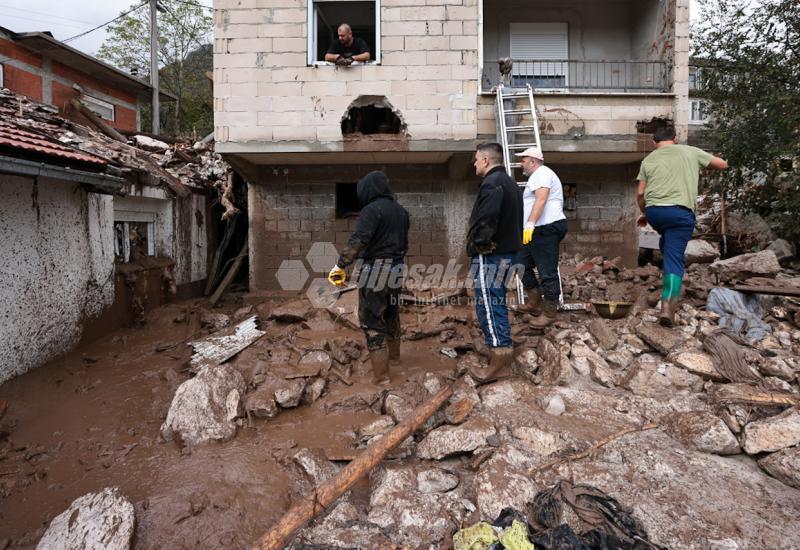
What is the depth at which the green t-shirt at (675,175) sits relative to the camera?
156 inches

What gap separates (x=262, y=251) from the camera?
823cm

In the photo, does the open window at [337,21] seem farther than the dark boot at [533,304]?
Yes

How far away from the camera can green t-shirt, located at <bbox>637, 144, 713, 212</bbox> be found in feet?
13.0

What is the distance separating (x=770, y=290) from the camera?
4246mm

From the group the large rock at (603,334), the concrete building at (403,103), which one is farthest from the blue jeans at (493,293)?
the concrete building at (403,103)

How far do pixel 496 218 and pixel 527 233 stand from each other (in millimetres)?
740

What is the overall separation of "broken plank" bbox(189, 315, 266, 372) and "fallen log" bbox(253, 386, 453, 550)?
2868 millimetres

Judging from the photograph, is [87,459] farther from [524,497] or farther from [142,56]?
[142,56]

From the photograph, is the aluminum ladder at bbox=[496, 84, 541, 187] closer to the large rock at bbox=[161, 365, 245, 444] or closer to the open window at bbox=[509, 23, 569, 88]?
the open window at bbox=[509, 23, 569, 88]

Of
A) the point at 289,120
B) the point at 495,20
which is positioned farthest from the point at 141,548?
the point at 495,20

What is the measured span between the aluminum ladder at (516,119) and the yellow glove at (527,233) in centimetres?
262

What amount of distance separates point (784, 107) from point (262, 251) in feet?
29.5

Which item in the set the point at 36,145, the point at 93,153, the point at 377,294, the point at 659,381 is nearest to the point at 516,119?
the point at 377,294

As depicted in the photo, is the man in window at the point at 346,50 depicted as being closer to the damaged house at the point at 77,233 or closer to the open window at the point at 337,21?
the open window at the point at 337,21
